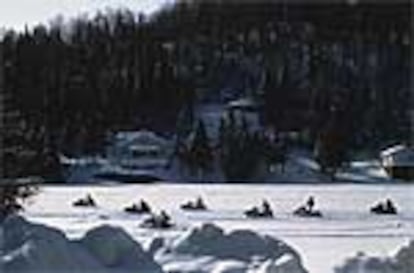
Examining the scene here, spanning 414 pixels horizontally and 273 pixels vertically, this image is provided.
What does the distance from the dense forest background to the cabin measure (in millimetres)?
680

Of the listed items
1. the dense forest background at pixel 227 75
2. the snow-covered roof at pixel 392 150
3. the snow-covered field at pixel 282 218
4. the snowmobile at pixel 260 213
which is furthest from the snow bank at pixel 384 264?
the snow-covered roof at pixel 392 150

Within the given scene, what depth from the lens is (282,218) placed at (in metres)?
11.4

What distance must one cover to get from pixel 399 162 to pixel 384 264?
59.1 feet

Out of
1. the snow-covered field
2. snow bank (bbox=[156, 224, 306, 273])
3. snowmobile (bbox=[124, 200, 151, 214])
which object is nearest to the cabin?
the snow-covered field

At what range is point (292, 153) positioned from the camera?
79.1 ft

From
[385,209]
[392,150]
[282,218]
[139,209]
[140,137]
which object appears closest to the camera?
[282,218]

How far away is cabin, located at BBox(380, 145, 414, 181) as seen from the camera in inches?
891

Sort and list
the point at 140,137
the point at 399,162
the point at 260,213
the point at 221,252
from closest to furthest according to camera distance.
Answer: the point at 221,252 → the point at 260,213 → the point at 399,162 → the point at 140,137

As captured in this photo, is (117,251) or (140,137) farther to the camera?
(140,137)

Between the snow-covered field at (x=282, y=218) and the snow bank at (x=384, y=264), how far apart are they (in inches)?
10.3

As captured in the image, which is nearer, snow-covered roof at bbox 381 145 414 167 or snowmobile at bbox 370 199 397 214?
snowmobile at bbox 370 199 397 214

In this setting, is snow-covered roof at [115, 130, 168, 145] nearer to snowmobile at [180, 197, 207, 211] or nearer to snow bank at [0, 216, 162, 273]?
snowmobile at [180, 197, 207, 211]

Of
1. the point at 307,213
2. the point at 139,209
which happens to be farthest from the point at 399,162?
the point at 139,209

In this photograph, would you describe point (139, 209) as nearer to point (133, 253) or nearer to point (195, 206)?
point (195, 206)
